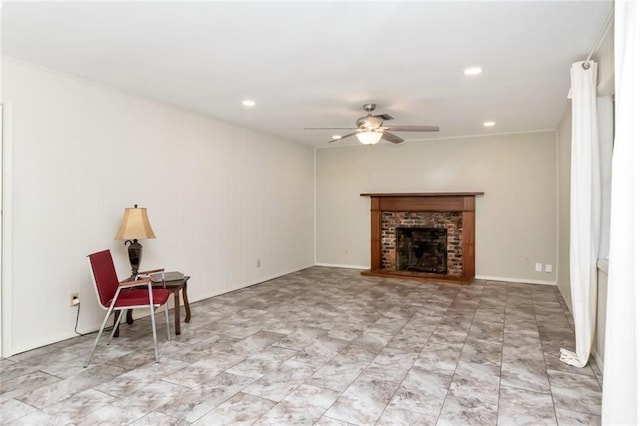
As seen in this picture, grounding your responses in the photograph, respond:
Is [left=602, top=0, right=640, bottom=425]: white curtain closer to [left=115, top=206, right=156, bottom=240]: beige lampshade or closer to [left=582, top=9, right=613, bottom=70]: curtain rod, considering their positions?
[left=582, top=9, right=613, bottom=70]: curtain rod

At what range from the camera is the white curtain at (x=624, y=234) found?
64.4 inches

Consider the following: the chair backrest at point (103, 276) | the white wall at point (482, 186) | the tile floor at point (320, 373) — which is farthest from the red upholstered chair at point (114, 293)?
the white wall at point (482, 186)

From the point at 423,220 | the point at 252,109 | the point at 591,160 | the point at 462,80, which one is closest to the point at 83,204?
the point at 252,109

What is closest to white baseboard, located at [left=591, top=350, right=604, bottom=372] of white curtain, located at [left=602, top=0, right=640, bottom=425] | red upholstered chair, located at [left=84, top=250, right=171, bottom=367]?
white curtain, located at [left=602, top=0, right=640, bottom=425]

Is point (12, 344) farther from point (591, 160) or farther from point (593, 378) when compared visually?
point (591, 160)

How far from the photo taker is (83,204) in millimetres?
3676

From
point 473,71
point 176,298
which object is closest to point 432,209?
point 473,71

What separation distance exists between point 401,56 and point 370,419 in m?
2.66

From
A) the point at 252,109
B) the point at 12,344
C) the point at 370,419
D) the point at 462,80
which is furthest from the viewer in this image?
the point at 252,109

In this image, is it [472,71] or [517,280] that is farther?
[517,280]

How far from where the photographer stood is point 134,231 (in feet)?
12.1

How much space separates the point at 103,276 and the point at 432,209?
522cm

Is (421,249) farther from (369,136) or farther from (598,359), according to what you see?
(598,359)

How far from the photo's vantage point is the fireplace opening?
684cm
